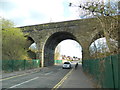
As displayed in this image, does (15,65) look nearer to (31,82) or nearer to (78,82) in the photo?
(31,82)

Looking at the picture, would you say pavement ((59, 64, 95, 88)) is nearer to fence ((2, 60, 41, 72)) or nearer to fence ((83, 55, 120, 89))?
fence ((83, 55, 120, 89))

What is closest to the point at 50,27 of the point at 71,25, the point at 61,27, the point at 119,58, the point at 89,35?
the point at 61,27

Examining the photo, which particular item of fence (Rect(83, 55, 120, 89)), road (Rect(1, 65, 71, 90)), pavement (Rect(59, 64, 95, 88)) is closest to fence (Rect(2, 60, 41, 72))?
road (Rect(1, 65, 71, 90))

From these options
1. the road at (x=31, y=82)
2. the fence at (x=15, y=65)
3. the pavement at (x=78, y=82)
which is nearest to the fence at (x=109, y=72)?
the pavement at (x=78, y=82)

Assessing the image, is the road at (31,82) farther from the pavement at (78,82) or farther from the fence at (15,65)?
the fence at (15,65)

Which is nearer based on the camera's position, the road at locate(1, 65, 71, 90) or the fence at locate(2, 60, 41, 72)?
the road at locate(1, 65, 71, 90)

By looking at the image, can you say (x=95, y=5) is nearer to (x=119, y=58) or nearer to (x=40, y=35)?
(x=119, y=58)

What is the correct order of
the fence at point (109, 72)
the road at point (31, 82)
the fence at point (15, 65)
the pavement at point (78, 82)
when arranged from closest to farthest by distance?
the fence at point (109, 72), the pavement at point (78, 82), the road at point (31, 82), the fence at point (15, 65)

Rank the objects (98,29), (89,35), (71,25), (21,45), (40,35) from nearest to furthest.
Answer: (98,29) → (21,45) → (89,35) → (71,25) → (40,35)

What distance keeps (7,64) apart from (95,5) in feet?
58.4

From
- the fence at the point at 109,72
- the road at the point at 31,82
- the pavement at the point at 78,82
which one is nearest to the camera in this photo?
the fence at the point at 109,72

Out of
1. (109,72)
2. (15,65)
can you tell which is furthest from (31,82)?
(15,65)

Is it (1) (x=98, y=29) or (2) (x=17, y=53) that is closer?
(1) (x=98, y=29)

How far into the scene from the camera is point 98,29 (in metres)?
14.9
